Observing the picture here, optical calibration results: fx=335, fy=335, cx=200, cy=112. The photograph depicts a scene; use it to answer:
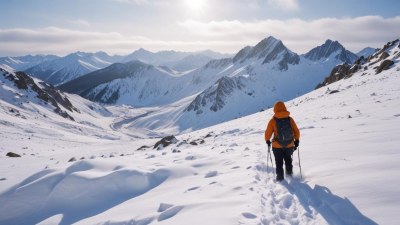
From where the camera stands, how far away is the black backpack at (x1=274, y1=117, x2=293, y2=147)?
9953mm

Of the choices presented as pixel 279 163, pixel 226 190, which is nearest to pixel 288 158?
pixel 279 163

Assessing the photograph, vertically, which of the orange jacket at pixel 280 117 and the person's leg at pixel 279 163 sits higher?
the orange jacket at pixel 280 117

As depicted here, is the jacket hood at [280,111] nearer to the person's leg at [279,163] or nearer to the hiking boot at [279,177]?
the person's leg at [279,163]

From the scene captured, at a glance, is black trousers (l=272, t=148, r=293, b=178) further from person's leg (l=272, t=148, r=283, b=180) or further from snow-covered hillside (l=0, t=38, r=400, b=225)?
snow-covered hillside (l=0, t=38, r=400, b=225)

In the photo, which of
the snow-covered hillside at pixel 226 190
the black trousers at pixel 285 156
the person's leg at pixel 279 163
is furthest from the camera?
the black trousers at pixel 285 156

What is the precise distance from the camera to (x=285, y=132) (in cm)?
994

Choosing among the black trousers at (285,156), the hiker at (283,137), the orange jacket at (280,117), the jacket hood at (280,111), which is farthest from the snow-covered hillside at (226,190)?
the jacket hood at (280,111)

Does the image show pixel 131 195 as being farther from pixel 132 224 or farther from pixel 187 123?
pixel 187 123

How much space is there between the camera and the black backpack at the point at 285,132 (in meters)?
9.95

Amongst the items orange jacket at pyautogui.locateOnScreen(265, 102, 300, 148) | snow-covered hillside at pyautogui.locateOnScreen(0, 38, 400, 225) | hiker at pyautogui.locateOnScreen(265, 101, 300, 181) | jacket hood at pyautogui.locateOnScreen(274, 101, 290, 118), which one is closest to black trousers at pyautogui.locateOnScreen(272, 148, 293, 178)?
hiker at pyautogui.locateOnScreen(265, 101, 300, 181)

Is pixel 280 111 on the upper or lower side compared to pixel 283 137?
upper

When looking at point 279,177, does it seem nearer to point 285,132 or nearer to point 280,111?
point 285,132

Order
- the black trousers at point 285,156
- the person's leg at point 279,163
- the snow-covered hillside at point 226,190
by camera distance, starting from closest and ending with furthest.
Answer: the snow-covered hillside at point 226,190 < the person's leg at point 279,163 < the black trousers at point 285,156

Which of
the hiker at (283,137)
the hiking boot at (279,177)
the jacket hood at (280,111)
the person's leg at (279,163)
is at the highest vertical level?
the jacket hood at (280,111)
